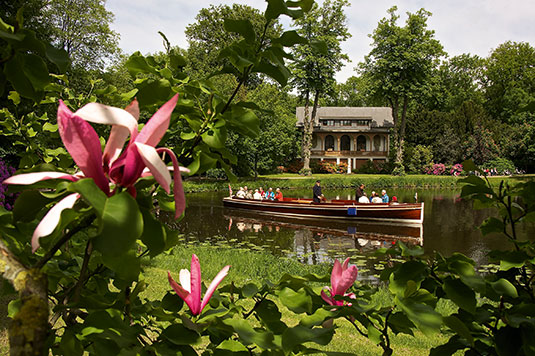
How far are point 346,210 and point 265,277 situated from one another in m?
10.8

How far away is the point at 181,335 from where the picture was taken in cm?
94

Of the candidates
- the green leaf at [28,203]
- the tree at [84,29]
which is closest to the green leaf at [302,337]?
the green leaf at [28,203]

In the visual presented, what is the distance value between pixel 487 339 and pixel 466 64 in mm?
73432

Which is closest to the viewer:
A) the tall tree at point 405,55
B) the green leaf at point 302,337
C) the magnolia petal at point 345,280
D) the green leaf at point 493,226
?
the green leaf at point 302,337

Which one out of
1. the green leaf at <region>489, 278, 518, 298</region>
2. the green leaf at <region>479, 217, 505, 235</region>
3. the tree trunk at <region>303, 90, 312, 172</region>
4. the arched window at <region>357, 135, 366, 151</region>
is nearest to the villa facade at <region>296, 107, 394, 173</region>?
the arched window at <region>357, 135, 366, 151</region>

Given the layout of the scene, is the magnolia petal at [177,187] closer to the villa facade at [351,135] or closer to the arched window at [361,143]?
the villa facade at [351,135]

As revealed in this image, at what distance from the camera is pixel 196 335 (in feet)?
3.08

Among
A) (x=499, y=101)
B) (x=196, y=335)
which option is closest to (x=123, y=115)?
(x=196, y=335)

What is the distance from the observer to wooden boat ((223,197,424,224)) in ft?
57.2

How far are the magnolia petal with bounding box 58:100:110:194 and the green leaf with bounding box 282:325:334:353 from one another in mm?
482

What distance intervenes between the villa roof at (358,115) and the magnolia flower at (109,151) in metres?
51.9

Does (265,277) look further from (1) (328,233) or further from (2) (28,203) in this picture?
(1) (328,233)

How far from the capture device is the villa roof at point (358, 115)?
5291cm

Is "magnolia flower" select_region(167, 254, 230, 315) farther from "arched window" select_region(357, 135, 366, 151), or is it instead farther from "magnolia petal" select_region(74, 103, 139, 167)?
"arched window" select_region(357, 135, 366, 151)
